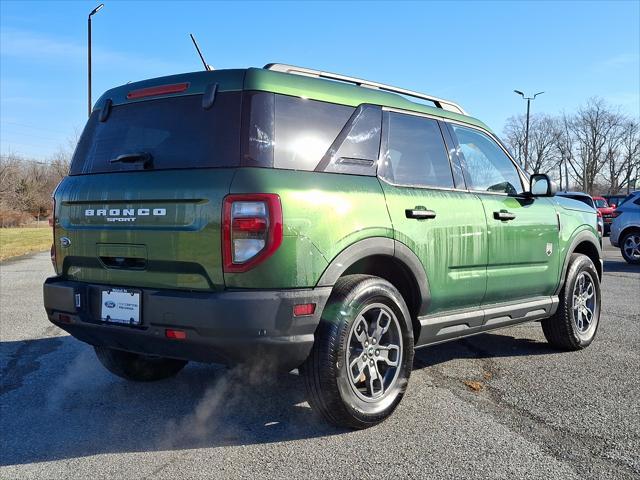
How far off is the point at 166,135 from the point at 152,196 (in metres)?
0.39

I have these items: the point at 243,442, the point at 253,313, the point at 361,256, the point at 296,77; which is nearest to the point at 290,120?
the point at 296,77

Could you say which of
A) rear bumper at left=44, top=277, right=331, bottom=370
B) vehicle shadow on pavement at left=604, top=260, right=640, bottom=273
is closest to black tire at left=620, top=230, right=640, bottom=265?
vehicle shadow on pavement at left=604, top=260, right=640, bottom=273

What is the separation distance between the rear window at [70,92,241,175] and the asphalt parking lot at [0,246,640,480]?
1.50m

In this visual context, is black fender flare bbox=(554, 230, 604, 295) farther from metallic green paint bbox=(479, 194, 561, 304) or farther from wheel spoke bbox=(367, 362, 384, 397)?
wheel spoke bbox=(367, 362, 384, 397)

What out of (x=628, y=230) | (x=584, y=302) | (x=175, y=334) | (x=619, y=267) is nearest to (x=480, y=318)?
(x=584, y=302)

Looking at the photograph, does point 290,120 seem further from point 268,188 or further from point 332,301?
point 332,301

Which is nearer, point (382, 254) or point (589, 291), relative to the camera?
point (382, 254)

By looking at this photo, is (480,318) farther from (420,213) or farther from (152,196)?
(152,196)

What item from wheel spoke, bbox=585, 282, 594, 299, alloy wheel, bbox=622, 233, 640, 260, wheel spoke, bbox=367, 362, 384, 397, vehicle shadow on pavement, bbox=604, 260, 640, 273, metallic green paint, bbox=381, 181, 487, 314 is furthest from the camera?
alloy wheel, bbox=622, 233, 640, 260

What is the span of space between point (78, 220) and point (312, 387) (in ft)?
5.68

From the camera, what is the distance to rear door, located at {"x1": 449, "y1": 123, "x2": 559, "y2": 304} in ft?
14.8

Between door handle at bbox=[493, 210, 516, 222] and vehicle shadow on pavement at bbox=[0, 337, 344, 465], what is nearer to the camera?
vehicle shadow on pavement at bbox=[0, 337, 344, 465]

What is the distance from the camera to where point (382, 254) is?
3.58m

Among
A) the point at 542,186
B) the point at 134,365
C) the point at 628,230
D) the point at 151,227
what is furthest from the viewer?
the point at 628,230
